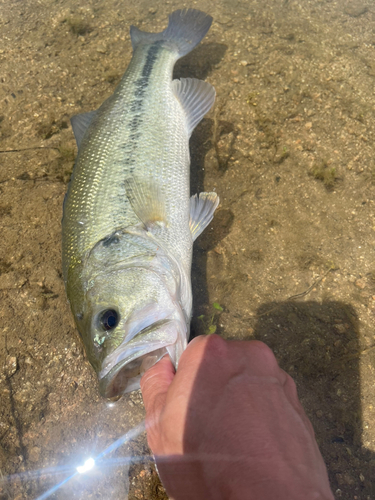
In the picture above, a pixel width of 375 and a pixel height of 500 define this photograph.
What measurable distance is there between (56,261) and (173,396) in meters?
2.22

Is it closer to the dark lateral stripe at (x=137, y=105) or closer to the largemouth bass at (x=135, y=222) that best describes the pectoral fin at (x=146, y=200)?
the largemouth bass at (x=135, y=222)

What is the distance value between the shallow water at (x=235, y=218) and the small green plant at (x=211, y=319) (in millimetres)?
29

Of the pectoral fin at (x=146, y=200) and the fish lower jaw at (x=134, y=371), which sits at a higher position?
the pectoral fin at (x=146, y=200)

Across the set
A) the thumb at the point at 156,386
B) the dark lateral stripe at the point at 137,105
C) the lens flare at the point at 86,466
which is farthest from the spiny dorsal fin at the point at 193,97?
the lens flare at the point at 86,466

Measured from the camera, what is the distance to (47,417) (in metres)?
2.71

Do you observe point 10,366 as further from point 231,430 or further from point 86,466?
point 231,430

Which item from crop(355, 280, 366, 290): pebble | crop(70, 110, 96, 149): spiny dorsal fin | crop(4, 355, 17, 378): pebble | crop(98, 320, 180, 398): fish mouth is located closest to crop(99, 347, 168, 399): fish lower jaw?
crop(98, 320, 180, 398): fish mouth

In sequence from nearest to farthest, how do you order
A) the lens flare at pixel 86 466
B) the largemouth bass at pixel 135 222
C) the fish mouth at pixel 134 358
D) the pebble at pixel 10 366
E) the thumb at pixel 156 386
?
the thumb at pixel 156 386
the fish mouth at pixel 134 358
the largemouth bass at pixel 135 222
the lens flare at pixel 86 466
the pebble at pixel 10 366

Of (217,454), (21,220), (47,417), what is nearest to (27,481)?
(47,417)

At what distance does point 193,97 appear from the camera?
11.5ft

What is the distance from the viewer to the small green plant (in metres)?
2.94

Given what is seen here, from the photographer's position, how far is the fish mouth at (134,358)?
6.33 feet

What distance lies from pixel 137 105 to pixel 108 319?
225cm

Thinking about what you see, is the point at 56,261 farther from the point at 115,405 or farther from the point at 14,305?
the point at 115,405
